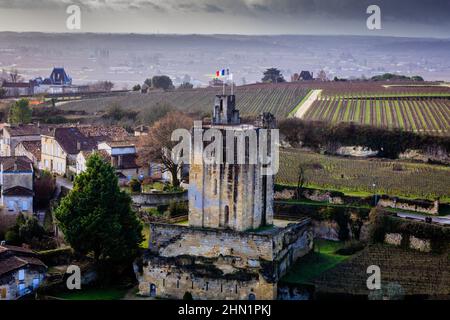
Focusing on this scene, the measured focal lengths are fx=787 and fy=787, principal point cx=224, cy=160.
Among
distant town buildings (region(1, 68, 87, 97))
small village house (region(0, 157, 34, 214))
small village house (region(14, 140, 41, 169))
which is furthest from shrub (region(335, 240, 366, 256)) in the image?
distant town buildings (region(1, 68, 87, 97))

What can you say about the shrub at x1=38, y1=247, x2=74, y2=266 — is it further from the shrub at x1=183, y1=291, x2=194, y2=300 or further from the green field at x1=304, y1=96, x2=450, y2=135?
the green field at x1=304, y1=96, x2=450, y2=135

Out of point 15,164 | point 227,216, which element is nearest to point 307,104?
point 15,164

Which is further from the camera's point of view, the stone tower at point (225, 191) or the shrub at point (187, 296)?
the stone tower at point (225, 191)

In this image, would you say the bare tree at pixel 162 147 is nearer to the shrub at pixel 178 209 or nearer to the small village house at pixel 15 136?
the shrub at pixel 178 209

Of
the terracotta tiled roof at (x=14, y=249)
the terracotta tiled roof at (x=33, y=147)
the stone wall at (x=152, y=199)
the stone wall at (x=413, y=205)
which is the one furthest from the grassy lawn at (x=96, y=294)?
the terracotta tiled roof at (x=33, y=147)
